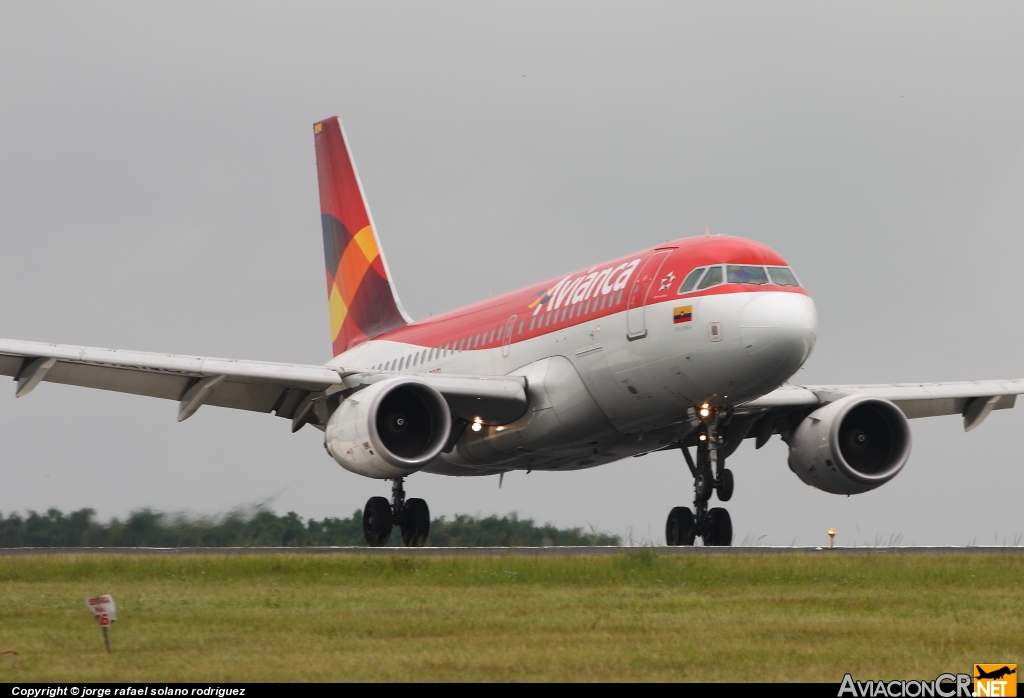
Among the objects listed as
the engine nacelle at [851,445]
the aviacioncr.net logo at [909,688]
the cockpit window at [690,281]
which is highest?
the cockpit window at [690,281]

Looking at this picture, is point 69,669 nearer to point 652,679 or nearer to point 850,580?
point 652,679

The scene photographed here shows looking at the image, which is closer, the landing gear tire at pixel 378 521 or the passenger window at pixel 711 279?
the passenger window at pixel 711 279

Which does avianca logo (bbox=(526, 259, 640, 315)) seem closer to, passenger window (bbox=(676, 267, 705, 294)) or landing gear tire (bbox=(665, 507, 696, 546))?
passenger window (bbox=(676, 267, 705, 294))

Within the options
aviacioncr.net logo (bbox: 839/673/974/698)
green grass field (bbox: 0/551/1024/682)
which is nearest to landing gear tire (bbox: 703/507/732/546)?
green grass field (bbox: 0/551/1024/682)

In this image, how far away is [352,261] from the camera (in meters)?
38.0

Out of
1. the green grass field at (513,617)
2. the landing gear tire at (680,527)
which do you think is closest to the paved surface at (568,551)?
the green grass field at (513,617)

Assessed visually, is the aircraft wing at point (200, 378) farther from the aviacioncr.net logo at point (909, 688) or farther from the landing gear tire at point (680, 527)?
the aviacioncr.net logo at point (909, 688)

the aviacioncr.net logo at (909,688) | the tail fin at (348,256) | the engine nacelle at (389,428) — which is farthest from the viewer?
the tail fin at (348,256)

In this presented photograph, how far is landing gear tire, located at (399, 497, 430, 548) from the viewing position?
28.6 m

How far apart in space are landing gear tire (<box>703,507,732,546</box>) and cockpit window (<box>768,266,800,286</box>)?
185 inches

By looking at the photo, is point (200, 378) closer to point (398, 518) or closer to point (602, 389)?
point (398, 518)

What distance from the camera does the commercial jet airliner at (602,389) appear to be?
22969 millimetres

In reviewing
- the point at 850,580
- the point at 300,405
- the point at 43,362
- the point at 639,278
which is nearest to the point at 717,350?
the point at 639,278

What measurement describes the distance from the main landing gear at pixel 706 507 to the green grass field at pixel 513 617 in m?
4.85
